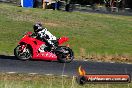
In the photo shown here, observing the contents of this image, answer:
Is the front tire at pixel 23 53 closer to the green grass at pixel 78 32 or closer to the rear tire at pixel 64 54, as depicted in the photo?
the rear tire at pixel 64 54

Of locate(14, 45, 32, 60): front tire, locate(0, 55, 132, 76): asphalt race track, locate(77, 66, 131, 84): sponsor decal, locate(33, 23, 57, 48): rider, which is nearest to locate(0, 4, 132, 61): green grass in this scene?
locate(0, 55, 132, 76): asphalt race track

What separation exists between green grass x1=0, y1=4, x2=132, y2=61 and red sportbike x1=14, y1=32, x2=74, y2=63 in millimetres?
3575

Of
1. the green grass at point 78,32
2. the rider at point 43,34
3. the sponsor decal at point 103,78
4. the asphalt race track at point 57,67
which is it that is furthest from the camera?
the green grass at point 78,32

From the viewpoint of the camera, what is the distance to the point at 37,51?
1928 centimetres

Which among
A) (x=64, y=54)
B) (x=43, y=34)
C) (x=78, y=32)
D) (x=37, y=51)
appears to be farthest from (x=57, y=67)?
(x=78, y=32)

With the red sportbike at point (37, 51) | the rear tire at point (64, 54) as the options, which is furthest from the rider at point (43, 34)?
the rear tire at point (64, 54)

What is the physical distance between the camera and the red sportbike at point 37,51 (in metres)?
19.2

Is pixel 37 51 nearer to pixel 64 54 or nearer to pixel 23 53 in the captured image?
pixel 23 53

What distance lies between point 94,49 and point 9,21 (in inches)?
476

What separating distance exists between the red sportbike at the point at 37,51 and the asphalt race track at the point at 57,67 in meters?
0.25

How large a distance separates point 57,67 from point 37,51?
1476mm

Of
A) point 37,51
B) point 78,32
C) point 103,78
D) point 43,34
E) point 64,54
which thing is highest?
point 103,78

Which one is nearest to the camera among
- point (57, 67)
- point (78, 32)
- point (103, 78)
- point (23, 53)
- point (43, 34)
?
point (103, 78)

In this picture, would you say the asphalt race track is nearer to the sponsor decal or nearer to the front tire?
the front tire
